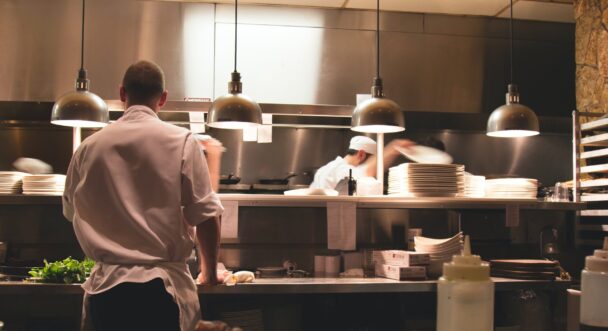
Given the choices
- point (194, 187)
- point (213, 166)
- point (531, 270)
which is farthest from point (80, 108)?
point (531, 270)

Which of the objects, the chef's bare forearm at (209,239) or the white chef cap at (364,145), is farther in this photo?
the white chef cap at (364,145)

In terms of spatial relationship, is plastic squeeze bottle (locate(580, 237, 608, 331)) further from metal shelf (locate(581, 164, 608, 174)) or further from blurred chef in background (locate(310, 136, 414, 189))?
blurred chef in background (locate(310, 136, 414, 189))

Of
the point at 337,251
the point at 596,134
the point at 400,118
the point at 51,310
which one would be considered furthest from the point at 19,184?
the point at 596,134

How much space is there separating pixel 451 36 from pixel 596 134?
2010 millimetres

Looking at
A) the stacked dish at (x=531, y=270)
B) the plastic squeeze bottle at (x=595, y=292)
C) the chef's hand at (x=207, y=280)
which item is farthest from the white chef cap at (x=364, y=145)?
the plastic squeeze bottle at (x=595, y=292)

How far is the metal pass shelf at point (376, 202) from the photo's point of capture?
11.8 ft

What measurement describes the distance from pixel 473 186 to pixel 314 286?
5.34ft

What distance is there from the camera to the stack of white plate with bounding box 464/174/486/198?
4.08 m

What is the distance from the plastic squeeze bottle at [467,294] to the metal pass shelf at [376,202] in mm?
2490

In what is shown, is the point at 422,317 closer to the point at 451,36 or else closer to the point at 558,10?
the point at 451,36

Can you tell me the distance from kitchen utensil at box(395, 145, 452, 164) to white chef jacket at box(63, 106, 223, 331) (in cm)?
378

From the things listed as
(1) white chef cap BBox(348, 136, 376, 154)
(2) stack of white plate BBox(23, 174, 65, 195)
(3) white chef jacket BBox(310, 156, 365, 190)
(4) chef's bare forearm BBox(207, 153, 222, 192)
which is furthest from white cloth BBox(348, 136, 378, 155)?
(2) stack of white plate BBox(23, 174, 65, 195)

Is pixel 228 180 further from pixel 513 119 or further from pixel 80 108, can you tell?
pixel 513 119

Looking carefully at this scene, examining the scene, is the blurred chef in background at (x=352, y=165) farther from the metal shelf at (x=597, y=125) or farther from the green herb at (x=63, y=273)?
the green herb at (x=63, y=273)
